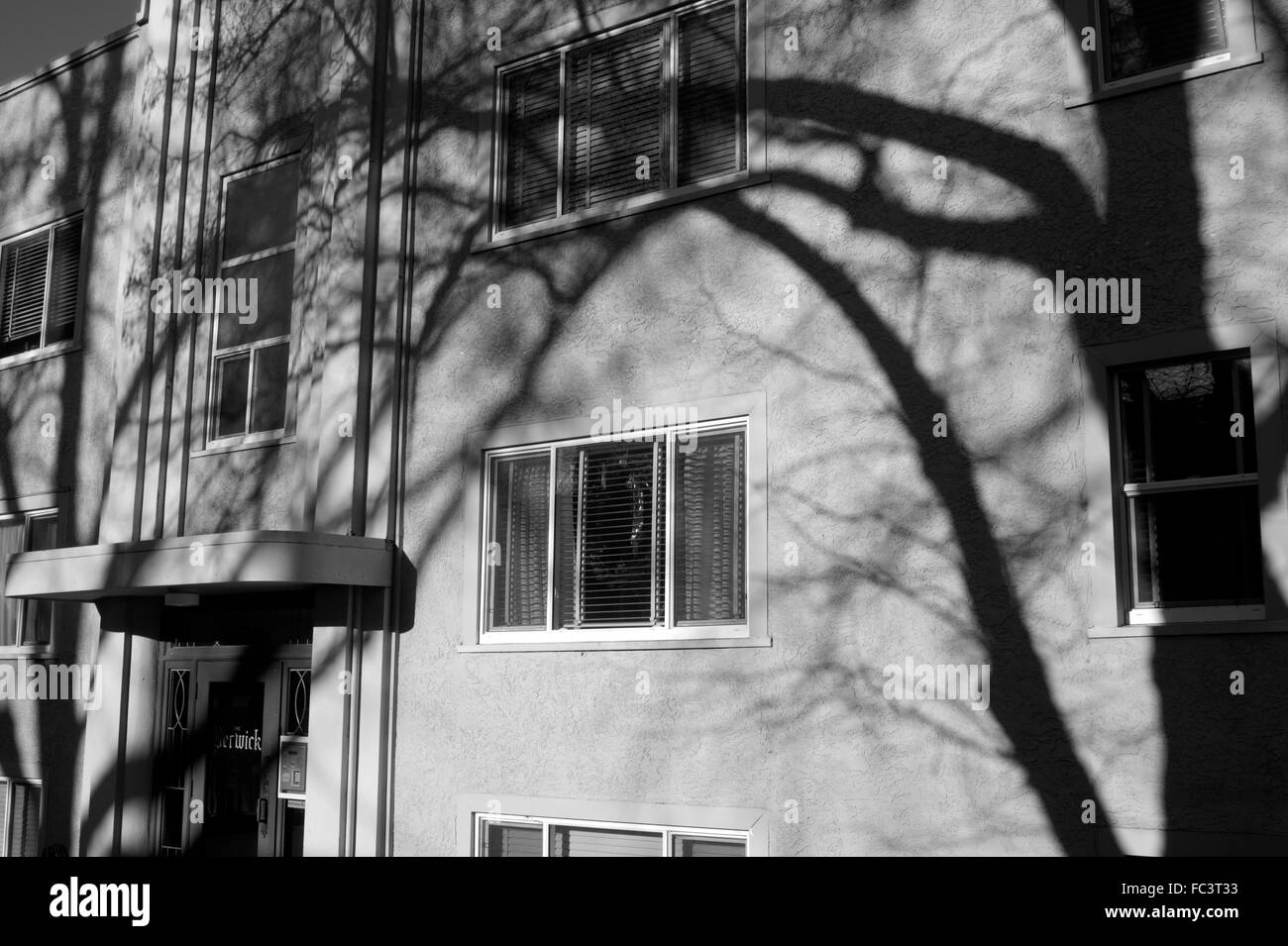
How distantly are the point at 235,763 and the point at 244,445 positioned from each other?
304 cm

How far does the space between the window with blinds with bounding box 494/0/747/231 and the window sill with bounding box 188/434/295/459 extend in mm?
3040

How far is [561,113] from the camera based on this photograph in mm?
11422

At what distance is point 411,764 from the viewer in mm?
11148

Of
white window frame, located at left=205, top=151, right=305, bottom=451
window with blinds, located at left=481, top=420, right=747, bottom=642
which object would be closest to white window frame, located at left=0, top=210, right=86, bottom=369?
white window frame, located at left=205, top=151, right=305, bottom=451

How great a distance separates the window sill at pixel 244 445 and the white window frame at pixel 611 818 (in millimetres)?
4005

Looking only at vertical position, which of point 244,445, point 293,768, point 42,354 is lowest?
point 293,768

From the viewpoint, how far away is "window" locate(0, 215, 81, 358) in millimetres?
15789

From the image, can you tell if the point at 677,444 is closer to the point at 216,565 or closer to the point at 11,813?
the point at 216,565

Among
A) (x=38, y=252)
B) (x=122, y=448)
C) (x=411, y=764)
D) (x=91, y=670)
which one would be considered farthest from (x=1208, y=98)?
(x=38, y=252)

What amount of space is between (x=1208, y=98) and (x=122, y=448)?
1084 centimetres

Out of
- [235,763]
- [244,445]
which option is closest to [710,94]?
[244,445]

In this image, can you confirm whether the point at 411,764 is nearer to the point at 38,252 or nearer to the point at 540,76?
the point at 540,76

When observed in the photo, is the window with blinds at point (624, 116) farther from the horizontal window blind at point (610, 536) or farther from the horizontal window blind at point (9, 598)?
the horizontal window blind at point (9, 598)

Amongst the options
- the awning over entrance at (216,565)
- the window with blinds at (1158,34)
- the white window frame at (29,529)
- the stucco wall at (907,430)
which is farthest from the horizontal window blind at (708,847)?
the white window frame at (29,529)
